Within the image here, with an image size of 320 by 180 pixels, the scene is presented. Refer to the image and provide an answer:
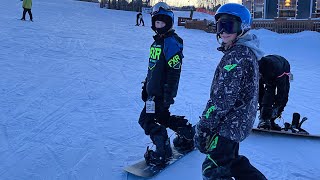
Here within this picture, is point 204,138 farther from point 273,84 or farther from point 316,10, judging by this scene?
point 316,10

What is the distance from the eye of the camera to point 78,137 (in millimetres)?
5594

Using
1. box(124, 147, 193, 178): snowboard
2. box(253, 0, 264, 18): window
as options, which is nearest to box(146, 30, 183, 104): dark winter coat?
box(124, 147, 193, 178): snowboard

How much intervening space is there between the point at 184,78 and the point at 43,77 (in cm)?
368

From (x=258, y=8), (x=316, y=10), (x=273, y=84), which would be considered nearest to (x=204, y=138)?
(x=273, y=84)

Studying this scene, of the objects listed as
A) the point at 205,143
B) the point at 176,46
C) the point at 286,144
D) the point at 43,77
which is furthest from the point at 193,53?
the point at 205,143

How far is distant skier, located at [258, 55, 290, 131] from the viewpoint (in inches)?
224

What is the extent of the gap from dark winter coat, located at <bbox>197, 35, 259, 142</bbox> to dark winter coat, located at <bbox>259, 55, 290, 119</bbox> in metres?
2.65

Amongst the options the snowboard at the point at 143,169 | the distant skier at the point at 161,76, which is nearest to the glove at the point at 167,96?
the distant skier at the point at 161,76

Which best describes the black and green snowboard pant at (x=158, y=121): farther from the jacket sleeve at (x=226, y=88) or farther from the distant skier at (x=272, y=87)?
the distant skier at (x=272, y=87)

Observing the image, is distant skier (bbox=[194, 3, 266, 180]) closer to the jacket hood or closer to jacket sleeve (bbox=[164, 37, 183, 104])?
the jacket hood

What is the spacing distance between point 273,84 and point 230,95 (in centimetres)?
298

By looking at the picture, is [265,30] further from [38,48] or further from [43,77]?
[43,77]

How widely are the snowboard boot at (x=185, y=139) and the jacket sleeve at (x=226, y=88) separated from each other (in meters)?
1.73

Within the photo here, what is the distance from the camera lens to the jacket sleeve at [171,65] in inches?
168
